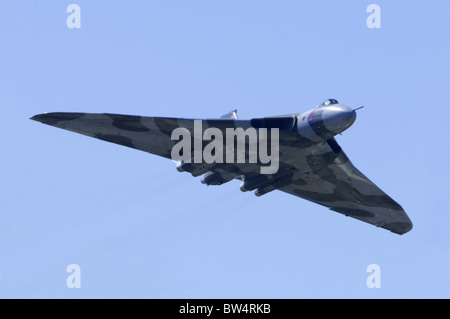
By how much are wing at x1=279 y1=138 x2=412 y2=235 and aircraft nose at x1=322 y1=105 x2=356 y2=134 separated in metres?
2.90

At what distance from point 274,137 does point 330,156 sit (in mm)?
3780

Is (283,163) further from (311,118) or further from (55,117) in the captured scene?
(55,117)

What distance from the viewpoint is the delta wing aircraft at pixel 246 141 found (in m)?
46.2

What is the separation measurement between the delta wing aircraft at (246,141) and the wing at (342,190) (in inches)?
2.8

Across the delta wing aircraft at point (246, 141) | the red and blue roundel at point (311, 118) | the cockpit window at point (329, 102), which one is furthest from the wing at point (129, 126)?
the cockpit window at point (329, 102)

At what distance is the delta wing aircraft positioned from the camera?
152 feet

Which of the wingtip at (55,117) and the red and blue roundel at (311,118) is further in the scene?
the red and blue roundel at (311,118)

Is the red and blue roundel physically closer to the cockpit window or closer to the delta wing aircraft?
the delta wing aircraft

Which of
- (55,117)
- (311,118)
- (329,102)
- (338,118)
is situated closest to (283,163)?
(311,118)

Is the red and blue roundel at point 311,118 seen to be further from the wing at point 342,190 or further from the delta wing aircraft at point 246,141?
the wing at point 342,190

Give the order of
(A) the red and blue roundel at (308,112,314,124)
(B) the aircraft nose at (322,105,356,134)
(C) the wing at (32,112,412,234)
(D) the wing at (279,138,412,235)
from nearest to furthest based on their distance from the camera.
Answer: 1. (B) the aircraft nose at (322,105,356,134)
2. (A) the red and blue roundel at (308,112,314,124)
3. (C) the wing at (32,112,412,234)
4. (D) the wing at (279,138,412,235)

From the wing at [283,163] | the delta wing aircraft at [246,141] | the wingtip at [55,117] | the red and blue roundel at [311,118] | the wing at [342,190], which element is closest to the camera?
the wingtip at [55,117]

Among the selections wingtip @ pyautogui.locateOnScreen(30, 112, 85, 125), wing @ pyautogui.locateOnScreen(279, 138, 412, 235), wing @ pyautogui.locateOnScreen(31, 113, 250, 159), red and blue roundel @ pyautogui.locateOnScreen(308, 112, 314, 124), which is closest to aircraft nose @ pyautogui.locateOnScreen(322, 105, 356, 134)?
red and blue roundel @ pyautogui.locateOnScreen(308, 112, 314, 124)

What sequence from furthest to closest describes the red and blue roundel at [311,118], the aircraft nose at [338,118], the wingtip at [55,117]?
the red and blue roundel at [311,118] → the wingtip at [55,117] → the aircraft nose at [338,118]
